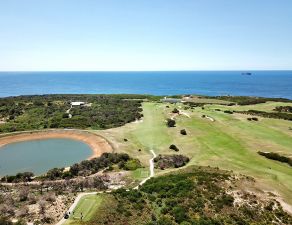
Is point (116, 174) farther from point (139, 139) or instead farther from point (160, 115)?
point (160, 115)

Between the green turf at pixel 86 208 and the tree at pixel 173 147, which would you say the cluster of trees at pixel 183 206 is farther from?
the tree at pixel 173 147

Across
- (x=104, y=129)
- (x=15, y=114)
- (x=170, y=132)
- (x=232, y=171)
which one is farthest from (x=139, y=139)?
(x=15, y=114)

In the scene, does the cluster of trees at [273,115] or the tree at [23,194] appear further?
the cluster of trees at [273,115]

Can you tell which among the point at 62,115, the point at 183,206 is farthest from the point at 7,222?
the point at 62,115

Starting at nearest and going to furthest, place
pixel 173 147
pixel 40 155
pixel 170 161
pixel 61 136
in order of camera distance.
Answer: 1. pixel 170 161
2. pixel 173 147
3. pixel 40 155
4. pixel 61 136

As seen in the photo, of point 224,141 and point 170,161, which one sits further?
point 224,141

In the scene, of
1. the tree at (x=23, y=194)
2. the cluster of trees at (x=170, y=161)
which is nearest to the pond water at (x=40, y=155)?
the tree at (x=23, y=194)

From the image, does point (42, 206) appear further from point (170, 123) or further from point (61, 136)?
point (170, 123)
